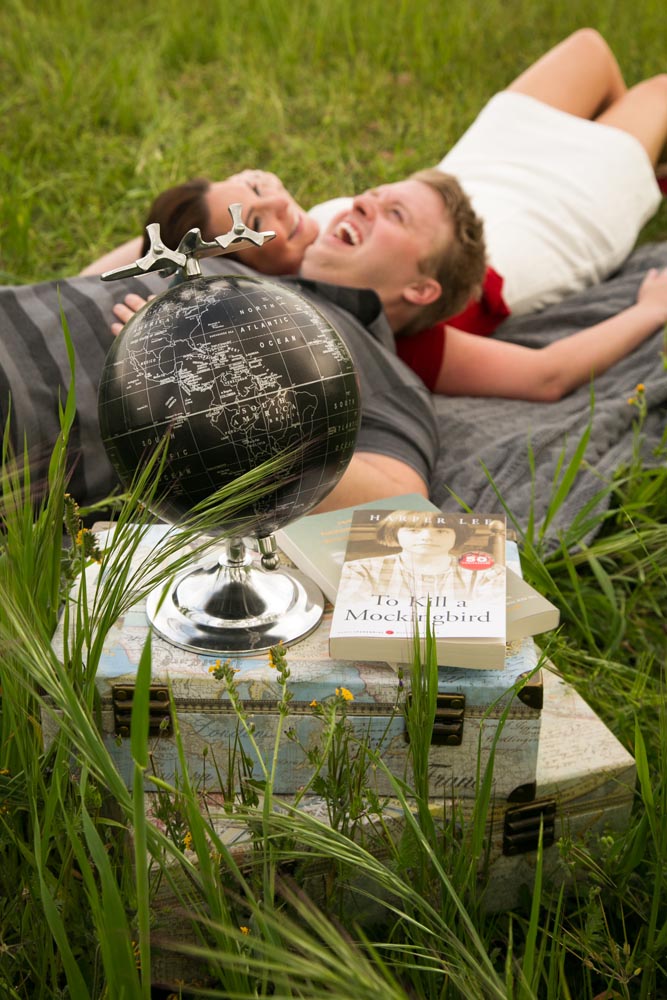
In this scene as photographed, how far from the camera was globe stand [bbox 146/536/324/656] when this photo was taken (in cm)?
165

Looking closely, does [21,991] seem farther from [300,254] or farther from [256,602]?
[300,254]

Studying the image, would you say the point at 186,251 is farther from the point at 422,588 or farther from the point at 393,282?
the point at 393,282

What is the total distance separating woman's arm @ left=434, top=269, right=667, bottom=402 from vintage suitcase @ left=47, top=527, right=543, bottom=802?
6.10 ft

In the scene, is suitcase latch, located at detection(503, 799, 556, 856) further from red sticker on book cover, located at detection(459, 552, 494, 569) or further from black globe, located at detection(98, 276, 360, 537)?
black globe, located at detection(98, 276, 360, 537)

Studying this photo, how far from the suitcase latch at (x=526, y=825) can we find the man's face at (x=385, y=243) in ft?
5.77

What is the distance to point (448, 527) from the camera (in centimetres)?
179

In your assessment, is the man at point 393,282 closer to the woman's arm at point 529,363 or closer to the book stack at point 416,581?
the woman's arm at point 529,363

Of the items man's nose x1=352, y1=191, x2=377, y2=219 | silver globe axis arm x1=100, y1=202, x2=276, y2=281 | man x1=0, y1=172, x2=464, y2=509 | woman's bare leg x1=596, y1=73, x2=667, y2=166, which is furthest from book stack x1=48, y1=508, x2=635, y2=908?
woman's bare leg x1=596, y1=73, x2=667, y2=166

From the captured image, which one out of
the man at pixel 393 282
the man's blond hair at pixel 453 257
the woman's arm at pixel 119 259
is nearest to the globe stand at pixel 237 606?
the man at pixel 393 282

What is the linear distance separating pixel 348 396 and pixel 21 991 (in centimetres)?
98

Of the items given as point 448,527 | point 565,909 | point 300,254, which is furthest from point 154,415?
point 300,254

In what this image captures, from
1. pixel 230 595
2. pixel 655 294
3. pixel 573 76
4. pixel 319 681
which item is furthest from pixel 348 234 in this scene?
pixel 573 76

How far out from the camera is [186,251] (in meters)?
1.64

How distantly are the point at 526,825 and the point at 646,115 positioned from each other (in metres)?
3.86
